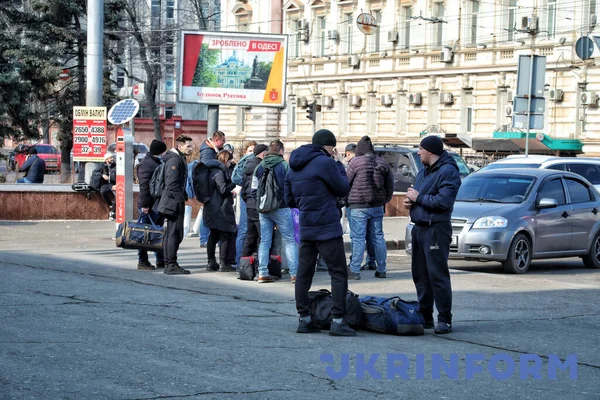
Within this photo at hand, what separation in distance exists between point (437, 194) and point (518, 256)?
662 centimetres

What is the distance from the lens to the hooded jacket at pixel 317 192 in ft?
32.1

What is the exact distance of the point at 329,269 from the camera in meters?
9.80

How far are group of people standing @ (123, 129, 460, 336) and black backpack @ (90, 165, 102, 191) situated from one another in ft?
18.7

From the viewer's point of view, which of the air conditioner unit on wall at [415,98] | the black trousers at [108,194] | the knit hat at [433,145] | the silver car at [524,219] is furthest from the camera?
the air conditioner unit on wall at [415,98]

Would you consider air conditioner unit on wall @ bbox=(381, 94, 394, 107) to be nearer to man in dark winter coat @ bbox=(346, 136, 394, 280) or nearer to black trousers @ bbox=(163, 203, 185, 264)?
man in dark winter coat @ bbox=(346, 136, 394, 280)

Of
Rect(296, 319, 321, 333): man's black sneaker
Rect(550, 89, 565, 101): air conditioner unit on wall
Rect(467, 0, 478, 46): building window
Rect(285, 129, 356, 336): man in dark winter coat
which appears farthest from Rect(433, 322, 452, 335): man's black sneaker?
Rect(467, 0, 478, 46): building window

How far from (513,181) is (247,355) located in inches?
383

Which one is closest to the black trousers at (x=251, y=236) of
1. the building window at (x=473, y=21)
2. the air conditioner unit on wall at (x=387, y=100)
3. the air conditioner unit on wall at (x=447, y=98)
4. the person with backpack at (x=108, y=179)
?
the person with backpack at (x=108, y=179)

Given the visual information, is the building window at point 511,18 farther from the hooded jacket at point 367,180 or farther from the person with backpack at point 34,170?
the hooded jacket at point 367,180

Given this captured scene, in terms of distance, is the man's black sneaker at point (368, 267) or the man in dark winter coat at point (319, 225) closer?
the man in dark winter coat at point (319, 225)

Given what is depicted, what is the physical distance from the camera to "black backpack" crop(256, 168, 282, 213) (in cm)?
1345

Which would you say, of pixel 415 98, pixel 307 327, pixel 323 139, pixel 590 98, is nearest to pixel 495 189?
pixel 323 139

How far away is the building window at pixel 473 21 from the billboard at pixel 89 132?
116 ft

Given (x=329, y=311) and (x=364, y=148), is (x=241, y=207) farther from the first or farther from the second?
(x=329, y=311)
